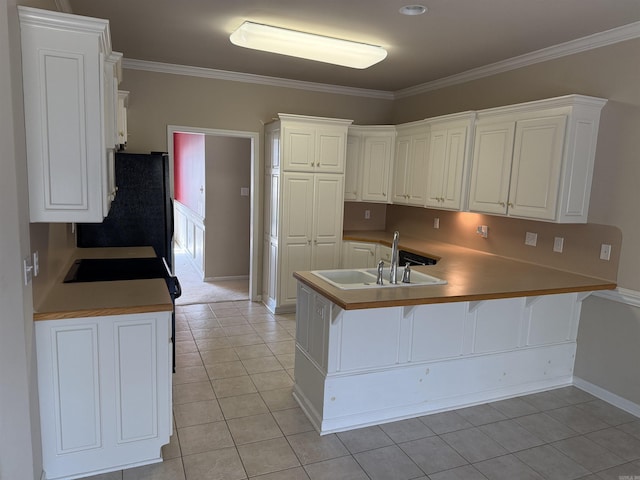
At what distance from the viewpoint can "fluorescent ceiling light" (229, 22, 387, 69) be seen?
10.3 feet

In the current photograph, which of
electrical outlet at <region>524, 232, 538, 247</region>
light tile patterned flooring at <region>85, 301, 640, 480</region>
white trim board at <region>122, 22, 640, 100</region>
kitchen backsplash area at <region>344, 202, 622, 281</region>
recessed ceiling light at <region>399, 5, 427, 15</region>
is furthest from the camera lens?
electrical outlet at <region>524, 232, 538, 247</region>

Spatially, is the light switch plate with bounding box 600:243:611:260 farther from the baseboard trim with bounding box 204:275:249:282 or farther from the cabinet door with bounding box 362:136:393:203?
the baseboard trim with bounding box 204:275:249:282

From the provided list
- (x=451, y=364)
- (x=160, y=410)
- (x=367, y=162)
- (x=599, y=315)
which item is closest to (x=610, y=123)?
(x=599, y=315)

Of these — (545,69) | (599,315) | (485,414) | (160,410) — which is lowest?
(485,414)

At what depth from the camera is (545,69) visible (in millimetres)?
3605

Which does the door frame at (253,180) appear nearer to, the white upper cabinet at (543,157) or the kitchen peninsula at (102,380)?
the white upper cabinet at (543,157)

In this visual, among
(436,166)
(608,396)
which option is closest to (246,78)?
(436,166)

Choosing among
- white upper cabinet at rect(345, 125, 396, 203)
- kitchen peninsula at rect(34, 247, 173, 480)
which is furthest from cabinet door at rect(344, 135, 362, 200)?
kitchen peninsula at rect(34, 247, 173, 480)

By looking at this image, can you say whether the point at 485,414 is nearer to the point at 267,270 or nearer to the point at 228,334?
the point at 228,334

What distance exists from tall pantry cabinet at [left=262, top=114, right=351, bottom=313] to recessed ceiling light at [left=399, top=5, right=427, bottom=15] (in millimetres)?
1891

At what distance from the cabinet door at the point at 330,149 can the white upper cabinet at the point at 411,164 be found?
0.66 metres

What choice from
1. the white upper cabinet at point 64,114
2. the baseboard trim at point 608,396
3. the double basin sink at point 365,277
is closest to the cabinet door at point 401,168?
the double basin sink at point 365,277

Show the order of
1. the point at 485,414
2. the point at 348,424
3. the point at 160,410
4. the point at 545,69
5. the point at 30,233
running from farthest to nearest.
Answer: the point at 545,69 → the point at 485,414 → the point at 348,424 → the point at 160,410 → the point at 30,233

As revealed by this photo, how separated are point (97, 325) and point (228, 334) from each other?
220 centimetres
